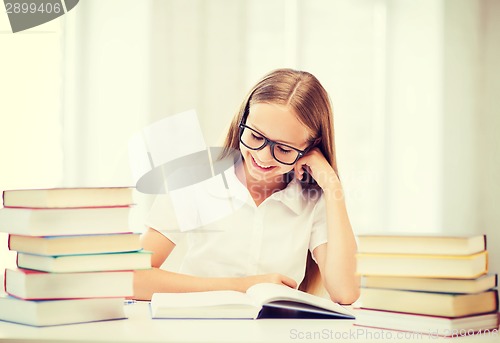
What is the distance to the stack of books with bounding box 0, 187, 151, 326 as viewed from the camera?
1077mm

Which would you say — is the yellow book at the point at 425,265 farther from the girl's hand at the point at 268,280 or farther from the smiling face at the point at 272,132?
the smiling face at the point at 272,132

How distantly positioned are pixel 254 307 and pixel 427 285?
303 mm

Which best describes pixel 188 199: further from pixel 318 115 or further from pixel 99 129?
pixel 99 129

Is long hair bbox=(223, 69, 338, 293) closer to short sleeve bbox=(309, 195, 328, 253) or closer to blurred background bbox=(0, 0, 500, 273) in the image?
short sleeve bbox=(309, 195, 328, 253)

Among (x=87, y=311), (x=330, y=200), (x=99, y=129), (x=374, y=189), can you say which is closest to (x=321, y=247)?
(x=330, y=200)

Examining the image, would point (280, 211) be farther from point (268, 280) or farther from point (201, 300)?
point (201, 300)

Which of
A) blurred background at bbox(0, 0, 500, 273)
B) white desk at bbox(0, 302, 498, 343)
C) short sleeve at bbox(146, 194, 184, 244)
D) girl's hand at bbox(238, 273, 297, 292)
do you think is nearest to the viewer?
white desk at bbox(0, 302, 498, 343)

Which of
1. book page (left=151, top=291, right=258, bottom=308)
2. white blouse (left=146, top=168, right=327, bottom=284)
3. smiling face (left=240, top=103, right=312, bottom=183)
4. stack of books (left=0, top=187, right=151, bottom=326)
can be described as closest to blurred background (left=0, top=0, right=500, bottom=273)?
white blouse (left=146, top=168, right=327, bottom=284)

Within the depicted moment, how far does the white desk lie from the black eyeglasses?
609mm

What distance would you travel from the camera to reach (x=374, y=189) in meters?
2.89

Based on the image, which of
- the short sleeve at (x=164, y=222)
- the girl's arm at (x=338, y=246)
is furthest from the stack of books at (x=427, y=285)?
the short sleeve at (x=164, y=222)

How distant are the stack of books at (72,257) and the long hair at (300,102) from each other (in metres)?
0.70

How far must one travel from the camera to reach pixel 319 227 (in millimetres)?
1863

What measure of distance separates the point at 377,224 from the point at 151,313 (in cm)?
185
